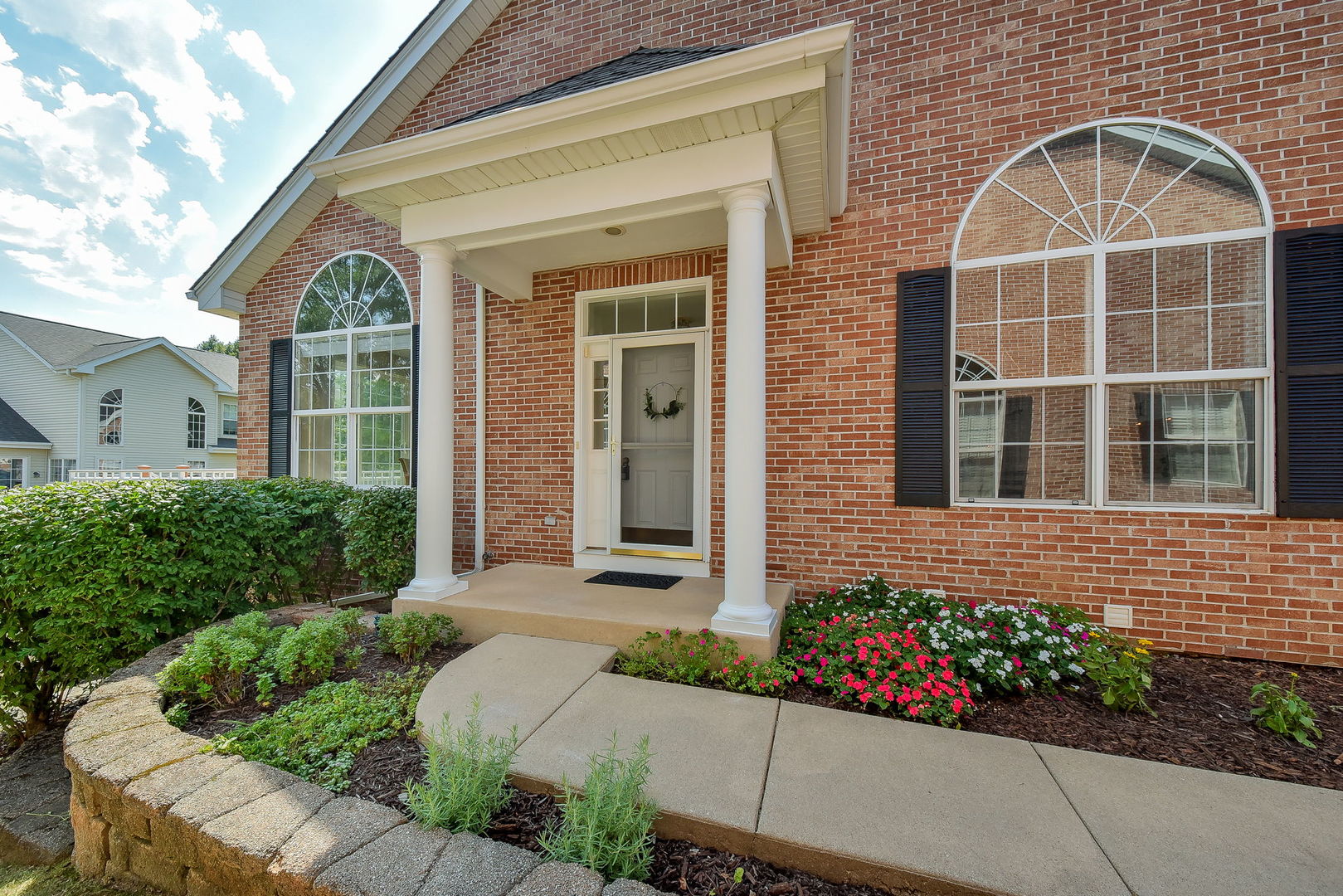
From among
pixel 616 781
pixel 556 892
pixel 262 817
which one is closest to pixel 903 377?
pixel 616 781

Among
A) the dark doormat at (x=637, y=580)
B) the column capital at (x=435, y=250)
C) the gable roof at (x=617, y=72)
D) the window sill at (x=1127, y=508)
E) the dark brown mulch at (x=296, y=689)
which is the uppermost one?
the gable roof at (x=617, y=72)

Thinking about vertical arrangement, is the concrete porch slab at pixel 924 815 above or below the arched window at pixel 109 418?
below

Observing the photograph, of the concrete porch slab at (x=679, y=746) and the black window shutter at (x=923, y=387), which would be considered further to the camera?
the black window shutter at (x=923, y=387)

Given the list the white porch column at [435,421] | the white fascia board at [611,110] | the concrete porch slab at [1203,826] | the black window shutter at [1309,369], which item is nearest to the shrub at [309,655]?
the white porch column at [435,421]

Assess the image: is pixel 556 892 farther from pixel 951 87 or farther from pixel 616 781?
pixel 951 87

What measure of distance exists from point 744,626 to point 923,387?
2.26 meters

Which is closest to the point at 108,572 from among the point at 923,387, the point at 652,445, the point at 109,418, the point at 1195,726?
the point at 652,445

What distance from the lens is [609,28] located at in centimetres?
485

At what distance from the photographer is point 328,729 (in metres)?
2.29

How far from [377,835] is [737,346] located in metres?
2.66

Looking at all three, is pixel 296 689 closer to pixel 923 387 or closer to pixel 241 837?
pixel 241 837

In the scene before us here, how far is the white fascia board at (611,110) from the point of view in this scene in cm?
261

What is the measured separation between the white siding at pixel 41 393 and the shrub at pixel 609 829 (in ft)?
71.2

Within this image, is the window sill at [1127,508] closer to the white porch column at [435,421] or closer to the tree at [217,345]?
the white porch column at [435,421]
